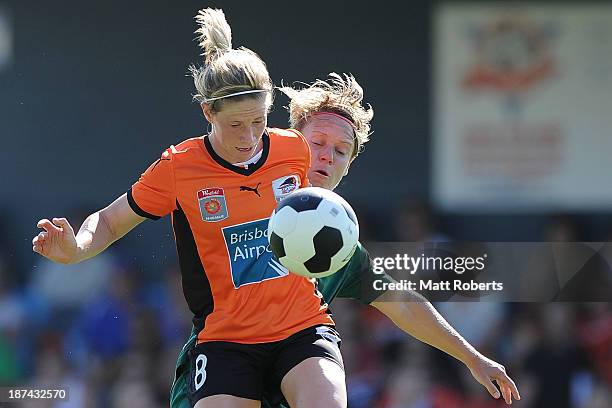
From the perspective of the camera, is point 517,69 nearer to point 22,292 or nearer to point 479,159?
point 479,159

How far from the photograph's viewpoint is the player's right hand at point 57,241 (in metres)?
3.80

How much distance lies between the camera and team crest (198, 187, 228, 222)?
398cm

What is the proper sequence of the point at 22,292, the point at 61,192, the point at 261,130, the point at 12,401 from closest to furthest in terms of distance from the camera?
the point at 261,130, the point at 12,401, the point at 22,292, the point at 61,192

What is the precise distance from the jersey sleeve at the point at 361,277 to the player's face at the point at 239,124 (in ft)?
2.28

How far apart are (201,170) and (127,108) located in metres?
4.24

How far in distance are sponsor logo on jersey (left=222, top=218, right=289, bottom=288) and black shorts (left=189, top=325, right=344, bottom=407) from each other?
21cm

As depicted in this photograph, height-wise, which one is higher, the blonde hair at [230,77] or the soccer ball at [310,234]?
the blonde hair at [230,77]

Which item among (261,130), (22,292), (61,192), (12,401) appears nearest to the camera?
(261,130)

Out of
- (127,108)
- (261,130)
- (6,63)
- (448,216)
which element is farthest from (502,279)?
(6,63)

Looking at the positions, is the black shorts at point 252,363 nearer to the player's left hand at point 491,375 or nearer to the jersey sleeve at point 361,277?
the jersey sleeve at point 361,277

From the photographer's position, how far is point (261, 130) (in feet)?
13.0

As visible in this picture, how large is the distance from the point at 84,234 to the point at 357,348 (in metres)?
3.45

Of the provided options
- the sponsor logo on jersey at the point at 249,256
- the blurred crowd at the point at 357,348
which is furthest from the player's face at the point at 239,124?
the blurred crowd at the point at 357,348

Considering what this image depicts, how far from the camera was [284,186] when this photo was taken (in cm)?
407
